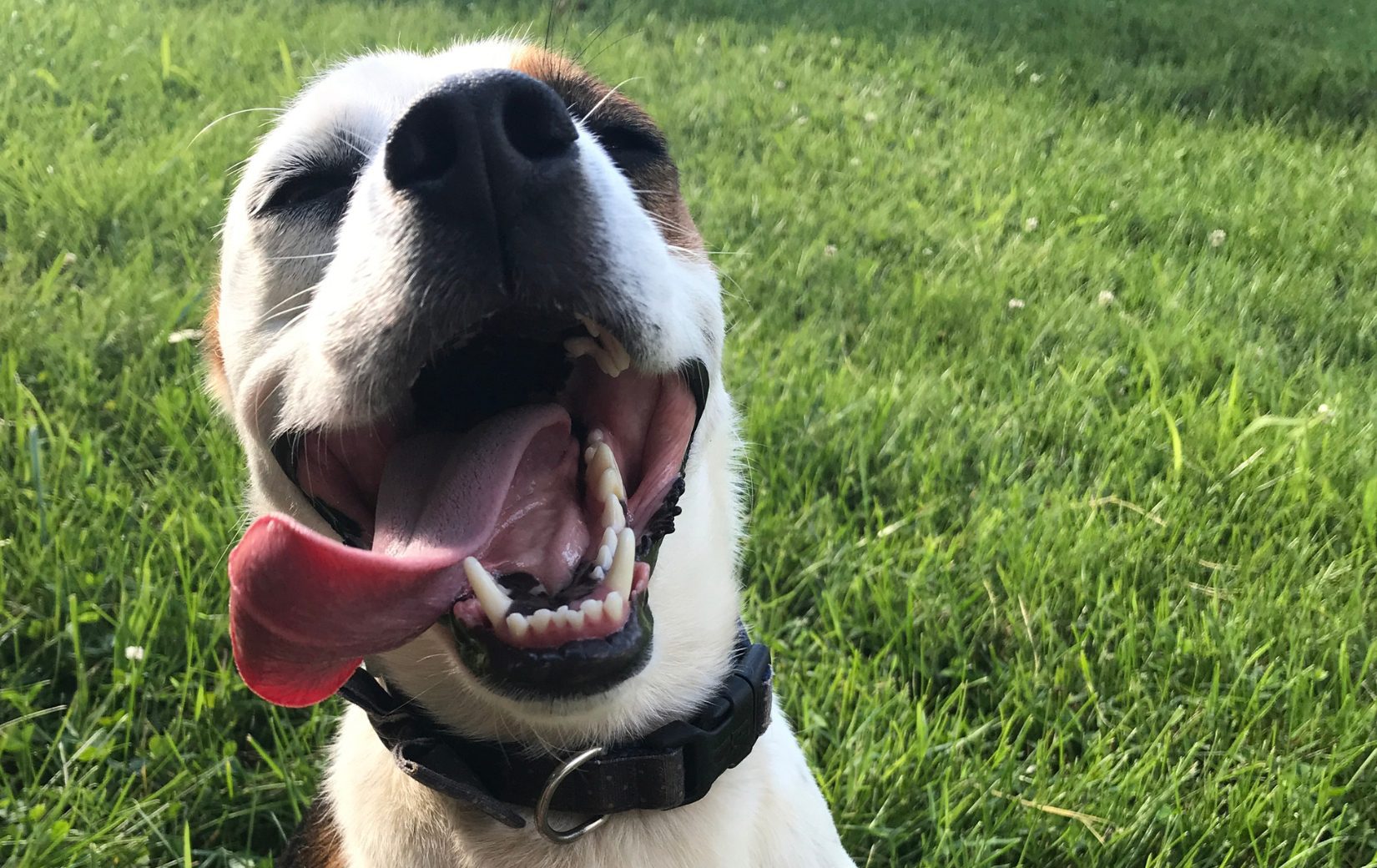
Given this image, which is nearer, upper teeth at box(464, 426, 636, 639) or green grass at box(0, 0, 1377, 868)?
upper teeth at box(464, 426, 636, 639)

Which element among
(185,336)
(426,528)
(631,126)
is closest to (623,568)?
(426,528)

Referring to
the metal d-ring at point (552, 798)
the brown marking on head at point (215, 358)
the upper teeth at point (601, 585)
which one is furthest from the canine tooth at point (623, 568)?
the brown marking on head at point (215, 358)

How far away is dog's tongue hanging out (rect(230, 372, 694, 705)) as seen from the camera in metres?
1.26

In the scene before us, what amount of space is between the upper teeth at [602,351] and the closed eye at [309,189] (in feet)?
1.82

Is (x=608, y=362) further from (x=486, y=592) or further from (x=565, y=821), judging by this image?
(x=565, y=821)

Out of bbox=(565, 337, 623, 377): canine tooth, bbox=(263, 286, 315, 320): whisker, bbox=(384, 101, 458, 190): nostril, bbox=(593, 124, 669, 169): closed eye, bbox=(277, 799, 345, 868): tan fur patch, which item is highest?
bbox=(384, 101, 458, 190): nostril

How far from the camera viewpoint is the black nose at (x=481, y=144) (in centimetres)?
129

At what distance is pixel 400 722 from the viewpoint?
1632 mm

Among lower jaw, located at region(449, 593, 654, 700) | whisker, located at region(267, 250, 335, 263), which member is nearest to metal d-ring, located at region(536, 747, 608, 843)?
lower jaw, located at region(449, 593, 654, 700)

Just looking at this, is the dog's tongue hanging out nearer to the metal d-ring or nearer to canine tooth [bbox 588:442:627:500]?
canine tooth [bbox 588:442:627:500]

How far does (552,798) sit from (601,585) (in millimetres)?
402

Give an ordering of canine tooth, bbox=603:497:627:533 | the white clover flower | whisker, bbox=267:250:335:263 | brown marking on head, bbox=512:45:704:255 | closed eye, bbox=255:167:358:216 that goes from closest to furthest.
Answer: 1. canine tooth, bbox=603:497:627:533
2. whisker, bbox=267:250:335:263
3. closed eye, bbox=255:167:358:216
4. brown marking on head, bbox=512:45:704:255
5. the white clover flower

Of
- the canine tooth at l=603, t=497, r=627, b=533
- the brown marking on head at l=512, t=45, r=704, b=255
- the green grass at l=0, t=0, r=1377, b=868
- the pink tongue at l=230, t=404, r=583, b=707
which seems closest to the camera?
the pink tongue at l=230, t=404, r=583, b=707

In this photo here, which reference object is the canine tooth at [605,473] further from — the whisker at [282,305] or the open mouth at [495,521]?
the whisker at [282,305]
